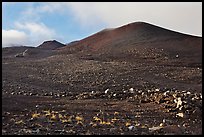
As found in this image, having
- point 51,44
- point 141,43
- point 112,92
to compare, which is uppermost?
point 51,44

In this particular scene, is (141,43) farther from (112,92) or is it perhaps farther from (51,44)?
(51,44)

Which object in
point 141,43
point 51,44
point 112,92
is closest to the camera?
point 112,92

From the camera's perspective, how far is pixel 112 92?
43.5 feet

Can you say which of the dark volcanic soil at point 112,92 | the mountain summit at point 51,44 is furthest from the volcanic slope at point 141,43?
the mountain summit at point 51,44

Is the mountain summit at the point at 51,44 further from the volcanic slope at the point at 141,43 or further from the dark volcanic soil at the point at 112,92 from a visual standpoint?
the dark volcanic soil at the point at 112,92

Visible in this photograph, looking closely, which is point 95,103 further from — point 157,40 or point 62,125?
→ point 157,40

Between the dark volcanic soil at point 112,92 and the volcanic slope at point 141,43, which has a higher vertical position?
the volcanic slope at point 141,43

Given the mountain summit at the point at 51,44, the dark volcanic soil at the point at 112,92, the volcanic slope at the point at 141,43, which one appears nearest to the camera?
the dark volcanic soil at the point at 112,92

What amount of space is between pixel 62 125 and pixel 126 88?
22.8 feet

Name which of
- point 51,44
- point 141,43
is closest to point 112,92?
point 141,43

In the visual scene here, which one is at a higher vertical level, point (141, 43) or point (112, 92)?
point (141, 43)

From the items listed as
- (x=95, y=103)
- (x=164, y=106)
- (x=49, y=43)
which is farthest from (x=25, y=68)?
(x=49, y=43)

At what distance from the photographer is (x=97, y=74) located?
1727cm

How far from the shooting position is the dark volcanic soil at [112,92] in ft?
25.1
